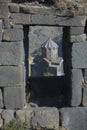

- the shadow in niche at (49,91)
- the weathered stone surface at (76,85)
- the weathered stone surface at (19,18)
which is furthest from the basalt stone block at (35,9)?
the shadow in niche at (49,91)

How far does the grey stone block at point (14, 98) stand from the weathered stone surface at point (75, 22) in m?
1.62

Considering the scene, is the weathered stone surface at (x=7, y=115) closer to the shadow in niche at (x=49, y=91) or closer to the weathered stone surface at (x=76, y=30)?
the shadow in niche at (x=49, y=91)

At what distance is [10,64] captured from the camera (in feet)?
28.9

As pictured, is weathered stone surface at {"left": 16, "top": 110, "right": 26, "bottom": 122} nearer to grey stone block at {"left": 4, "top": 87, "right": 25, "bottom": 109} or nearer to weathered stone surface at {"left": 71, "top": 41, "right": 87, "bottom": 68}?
grey stone block at {"left": 4, "top": 87, "right": 25, "bottom": 109}

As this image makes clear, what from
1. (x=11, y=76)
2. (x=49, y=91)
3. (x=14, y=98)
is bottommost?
(x=49, y=91)

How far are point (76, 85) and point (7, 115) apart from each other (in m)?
1.57

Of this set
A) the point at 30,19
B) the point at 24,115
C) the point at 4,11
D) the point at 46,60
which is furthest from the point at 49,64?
the point at 4,11

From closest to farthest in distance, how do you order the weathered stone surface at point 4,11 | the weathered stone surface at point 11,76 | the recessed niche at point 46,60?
the weathered stone surface at point 4,11, the weathered stone surface at point 11,76, the recessed niche at point 46,60

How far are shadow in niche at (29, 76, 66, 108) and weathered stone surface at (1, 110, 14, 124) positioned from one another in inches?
38.5

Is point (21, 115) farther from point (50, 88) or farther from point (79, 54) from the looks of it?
point (50, 88)

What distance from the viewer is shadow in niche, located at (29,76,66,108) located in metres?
9.94

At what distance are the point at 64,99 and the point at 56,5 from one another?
2.39 meters

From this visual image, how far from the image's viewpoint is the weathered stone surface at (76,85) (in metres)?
8.96

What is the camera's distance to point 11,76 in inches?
349
